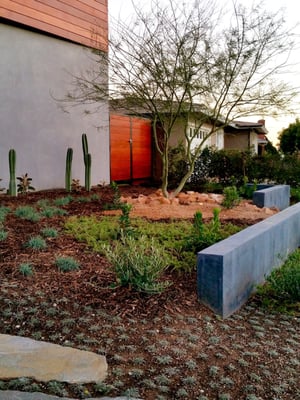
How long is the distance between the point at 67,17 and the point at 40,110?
236 centimetres

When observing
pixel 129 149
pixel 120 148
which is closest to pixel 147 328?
pixel 120 148

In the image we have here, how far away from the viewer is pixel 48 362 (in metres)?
2.41

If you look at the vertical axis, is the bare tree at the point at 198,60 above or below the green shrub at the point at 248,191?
above

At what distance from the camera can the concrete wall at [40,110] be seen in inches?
332

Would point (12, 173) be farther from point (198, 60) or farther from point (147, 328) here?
point (147, 328)

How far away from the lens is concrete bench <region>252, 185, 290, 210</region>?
328 inches

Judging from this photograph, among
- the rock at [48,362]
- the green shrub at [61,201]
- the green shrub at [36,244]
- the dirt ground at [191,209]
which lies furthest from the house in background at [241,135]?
the rock at [48,362]

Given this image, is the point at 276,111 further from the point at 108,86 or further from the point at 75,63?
the point at 75,63

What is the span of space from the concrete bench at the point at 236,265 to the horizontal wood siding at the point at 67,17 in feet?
21.4

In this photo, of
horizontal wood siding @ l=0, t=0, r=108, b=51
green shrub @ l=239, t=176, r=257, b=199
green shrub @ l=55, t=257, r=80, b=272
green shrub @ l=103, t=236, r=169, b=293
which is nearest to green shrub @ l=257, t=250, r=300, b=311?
green shrub @ l=103, t=236, r=169, b=293

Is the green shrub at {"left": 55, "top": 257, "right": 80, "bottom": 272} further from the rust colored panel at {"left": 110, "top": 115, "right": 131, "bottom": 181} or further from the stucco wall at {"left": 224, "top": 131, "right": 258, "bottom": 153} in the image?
the stucco wall at {"left": 224, "top": 131, "right": 258, "bottom": 153}

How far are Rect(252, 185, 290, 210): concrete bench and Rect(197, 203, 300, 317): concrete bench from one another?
3.24 meters

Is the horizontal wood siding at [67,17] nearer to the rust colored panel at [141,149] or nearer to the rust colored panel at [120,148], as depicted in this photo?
the rust colored panel at [120,148]

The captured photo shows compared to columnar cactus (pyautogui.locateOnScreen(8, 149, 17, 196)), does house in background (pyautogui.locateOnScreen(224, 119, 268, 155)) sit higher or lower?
higher
